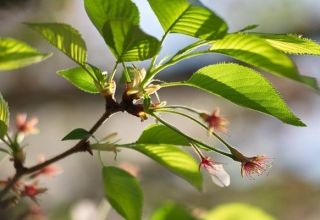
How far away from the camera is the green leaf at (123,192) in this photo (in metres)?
0.80

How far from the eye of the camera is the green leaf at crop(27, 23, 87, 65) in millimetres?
678

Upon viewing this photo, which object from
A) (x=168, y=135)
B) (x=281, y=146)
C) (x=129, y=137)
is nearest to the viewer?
(x=168, y=135)

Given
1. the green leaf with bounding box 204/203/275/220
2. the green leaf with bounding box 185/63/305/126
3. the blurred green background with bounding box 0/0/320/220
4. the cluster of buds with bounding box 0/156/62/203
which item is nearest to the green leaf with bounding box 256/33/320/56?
the green leaf with bounding box 185/63/305/126

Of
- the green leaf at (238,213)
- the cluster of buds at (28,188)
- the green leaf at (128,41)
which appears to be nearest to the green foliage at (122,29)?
the green leaf at (128,41)

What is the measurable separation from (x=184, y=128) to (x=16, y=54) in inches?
97.7

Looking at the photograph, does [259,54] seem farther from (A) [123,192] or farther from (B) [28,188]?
(B) [28,188]

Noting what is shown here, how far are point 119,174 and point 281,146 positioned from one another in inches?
108

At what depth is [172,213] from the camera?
1.06 meters

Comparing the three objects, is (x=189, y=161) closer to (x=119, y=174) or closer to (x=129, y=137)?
(x=119, y=174)

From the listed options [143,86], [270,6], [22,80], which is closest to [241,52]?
[143,86]

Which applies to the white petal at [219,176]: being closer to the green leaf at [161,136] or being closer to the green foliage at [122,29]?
the green leaf at [161,136]

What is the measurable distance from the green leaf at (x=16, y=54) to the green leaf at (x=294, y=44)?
24cm

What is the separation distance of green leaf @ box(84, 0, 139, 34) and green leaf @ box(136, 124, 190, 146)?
0.15m

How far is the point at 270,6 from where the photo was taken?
10.9 feet
